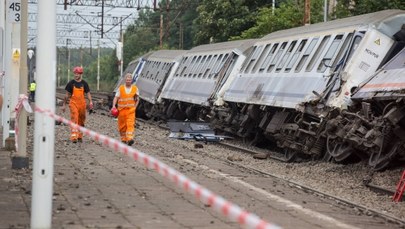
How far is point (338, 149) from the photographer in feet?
47.1

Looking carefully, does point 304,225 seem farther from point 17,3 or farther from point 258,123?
point 258,123

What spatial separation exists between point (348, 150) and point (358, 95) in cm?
116

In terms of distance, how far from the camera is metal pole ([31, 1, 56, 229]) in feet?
21.2

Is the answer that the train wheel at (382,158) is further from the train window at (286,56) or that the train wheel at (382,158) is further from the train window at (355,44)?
the train window at (286,56)

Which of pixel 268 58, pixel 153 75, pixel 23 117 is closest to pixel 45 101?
pixel 23 117

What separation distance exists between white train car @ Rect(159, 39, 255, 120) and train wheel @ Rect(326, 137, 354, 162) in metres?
8.11

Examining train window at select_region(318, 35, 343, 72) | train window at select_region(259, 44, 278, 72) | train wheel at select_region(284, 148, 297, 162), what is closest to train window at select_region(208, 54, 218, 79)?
train window at select_region(259, 44, 278, 72)

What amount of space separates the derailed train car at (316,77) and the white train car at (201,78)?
2901mm

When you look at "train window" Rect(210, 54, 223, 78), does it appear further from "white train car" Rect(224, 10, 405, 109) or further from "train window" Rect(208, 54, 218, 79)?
"white train car" Rect(224, 10, 405, 109)

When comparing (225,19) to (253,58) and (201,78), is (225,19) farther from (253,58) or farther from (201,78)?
(253,58)

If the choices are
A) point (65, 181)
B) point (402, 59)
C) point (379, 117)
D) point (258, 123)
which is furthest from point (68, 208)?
point (258, 123)

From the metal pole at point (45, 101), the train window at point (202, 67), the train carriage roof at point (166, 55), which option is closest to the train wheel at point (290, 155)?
the train window at point (202, 67)

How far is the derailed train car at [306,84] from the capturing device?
13867mm

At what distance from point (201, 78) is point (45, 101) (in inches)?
762
